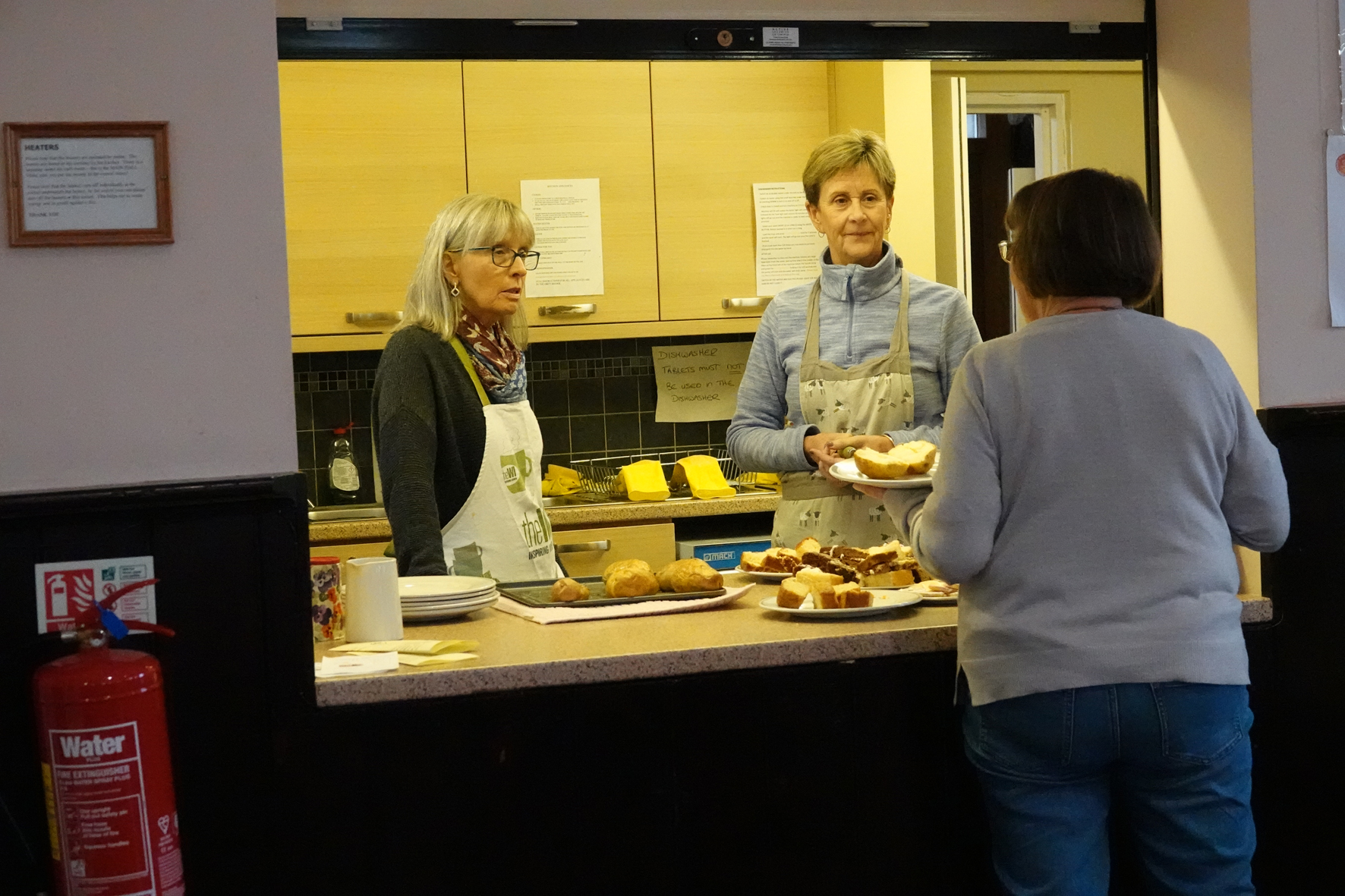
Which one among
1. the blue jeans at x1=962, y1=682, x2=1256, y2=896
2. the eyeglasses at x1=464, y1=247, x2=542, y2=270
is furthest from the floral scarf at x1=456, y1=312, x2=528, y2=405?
the blue jeans at x1=962, y1=682, x2=1256, y2=896

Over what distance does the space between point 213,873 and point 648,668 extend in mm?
721

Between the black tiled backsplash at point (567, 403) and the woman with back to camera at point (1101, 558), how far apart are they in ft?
10.0

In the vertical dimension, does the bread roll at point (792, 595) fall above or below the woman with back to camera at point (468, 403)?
below

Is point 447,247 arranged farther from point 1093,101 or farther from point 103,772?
point 1093,101

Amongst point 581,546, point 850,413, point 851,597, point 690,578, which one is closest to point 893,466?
point 851,597

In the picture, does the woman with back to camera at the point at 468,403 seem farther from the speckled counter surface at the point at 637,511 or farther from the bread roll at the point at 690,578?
the speckled counter surface at the point at 637,511

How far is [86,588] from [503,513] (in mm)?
1166

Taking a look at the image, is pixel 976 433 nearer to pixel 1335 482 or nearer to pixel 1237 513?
pixel 1237 513

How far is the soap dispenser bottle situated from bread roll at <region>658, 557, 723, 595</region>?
2301 millimetres

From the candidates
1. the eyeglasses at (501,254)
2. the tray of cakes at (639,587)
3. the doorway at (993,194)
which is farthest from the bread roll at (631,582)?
the doorway at (993,194)

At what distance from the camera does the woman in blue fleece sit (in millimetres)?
3037

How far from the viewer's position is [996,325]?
475cm

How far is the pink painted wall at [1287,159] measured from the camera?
244 centimetres

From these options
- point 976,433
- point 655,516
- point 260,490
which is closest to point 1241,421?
point 976,433
